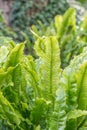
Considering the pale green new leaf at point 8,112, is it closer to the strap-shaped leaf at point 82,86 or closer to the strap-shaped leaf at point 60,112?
the strap-shaped leaf at point 60,112

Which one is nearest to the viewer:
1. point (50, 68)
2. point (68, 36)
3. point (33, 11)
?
point (50, 68)

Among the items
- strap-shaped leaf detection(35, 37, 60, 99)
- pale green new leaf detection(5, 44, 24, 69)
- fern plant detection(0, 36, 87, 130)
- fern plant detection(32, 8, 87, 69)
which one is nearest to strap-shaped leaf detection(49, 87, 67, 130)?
fern plant detection(0, 36, 87, 130)

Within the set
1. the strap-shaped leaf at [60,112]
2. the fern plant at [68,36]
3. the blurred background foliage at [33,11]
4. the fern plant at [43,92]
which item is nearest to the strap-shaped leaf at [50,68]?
the fern plant at [43,92]

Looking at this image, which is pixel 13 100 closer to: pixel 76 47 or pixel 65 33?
pixel 76 47

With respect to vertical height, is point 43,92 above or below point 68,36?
above

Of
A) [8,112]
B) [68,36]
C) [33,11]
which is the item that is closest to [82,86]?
[8,112]

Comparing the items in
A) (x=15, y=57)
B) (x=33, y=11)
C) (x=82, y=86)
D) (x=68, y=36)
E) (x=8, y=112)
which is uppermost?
(x=15, y=57)

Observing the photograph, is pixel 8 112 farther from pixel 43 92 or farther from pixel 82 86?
pixel 82 86

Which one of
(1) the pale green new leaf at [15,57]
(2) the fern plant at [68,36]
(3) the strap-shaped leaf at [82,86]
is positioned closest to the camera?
(3) the strap-shaped leaf at [82,86]

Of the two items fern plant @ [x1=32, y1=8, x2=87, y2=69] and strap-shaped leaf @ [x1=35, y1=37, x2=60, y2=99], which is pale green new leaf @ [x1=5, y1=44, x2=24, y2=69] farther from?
fern plant @ [x1=32, y1=8, x2=87, y2=69]

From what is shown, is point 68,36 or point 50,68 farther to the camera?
point 68,36

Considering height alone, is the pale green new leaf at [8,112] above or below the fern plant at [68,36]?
above
